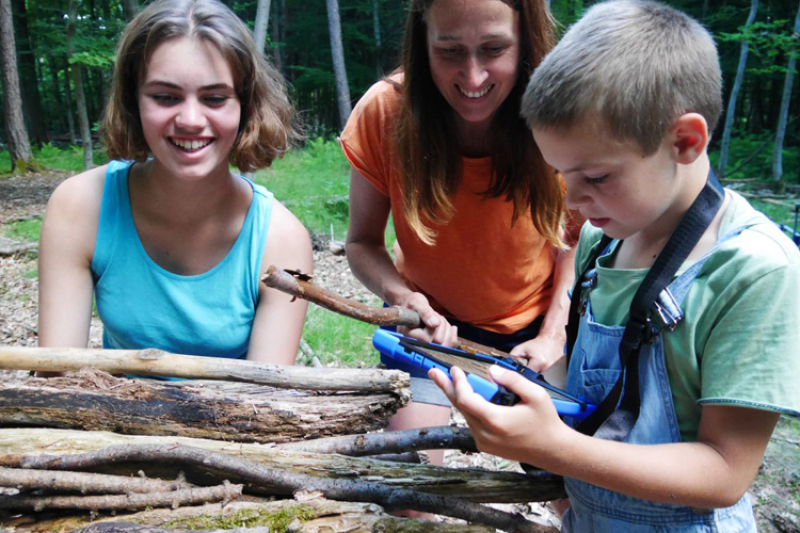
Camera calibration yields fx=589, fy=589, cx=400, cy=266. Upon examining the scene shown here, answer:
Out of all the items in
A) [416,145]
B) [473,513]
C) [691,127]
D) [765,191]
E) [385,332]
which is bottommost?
[765,191]

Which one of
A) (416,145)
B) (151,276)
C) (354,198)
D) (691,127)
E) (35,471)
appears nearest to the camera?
(691,127)

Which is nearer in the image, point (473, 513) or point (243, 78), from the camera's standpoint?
point (473, 513)

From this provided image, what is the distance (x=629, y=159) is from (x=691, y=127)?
0.50 feet

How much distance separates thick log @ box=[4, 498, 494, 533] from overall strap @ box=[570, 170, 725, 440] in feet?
1.76

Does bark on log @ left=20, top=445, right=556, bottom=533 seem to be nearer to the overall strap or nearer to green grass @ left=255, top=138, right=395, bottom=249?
the overall strap

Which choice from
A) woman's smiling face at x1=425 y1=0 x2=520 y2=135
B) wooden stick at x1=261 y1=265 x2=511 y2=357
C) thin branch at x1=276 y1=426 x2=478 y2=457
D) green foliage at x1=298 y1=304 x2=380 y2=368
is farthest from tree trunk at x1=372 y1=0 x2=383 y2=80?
thin branch at x1=276 y1=426 x2=478 y2=457

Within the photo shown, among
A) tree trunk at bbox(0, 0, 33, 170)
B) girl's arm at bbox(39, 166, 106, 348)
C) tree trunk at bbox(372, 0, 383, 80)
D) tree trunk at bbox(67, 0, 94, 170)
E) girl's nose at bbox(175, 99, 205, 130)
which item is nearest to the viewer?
girl's nose at bbox(175, 99, 205, 130)

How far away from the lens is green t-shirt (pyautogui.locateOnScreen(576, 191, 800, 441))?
120 cm

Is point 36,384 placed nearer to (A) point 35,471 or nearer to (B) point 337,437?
(A) point 35,471

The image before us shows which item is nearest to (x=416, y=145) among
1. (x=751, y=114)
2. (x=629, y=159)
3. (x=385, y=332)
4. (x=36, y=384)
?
(x=385, y=332)

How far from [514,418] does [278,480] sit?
680 millimetres

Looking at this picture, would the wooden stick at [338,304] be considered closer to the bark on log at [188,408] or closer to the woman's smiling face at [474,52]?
the bark on log at [188,408]

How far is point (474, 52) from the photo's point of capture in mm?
2006

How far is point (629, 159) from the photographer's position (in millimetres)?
1322
